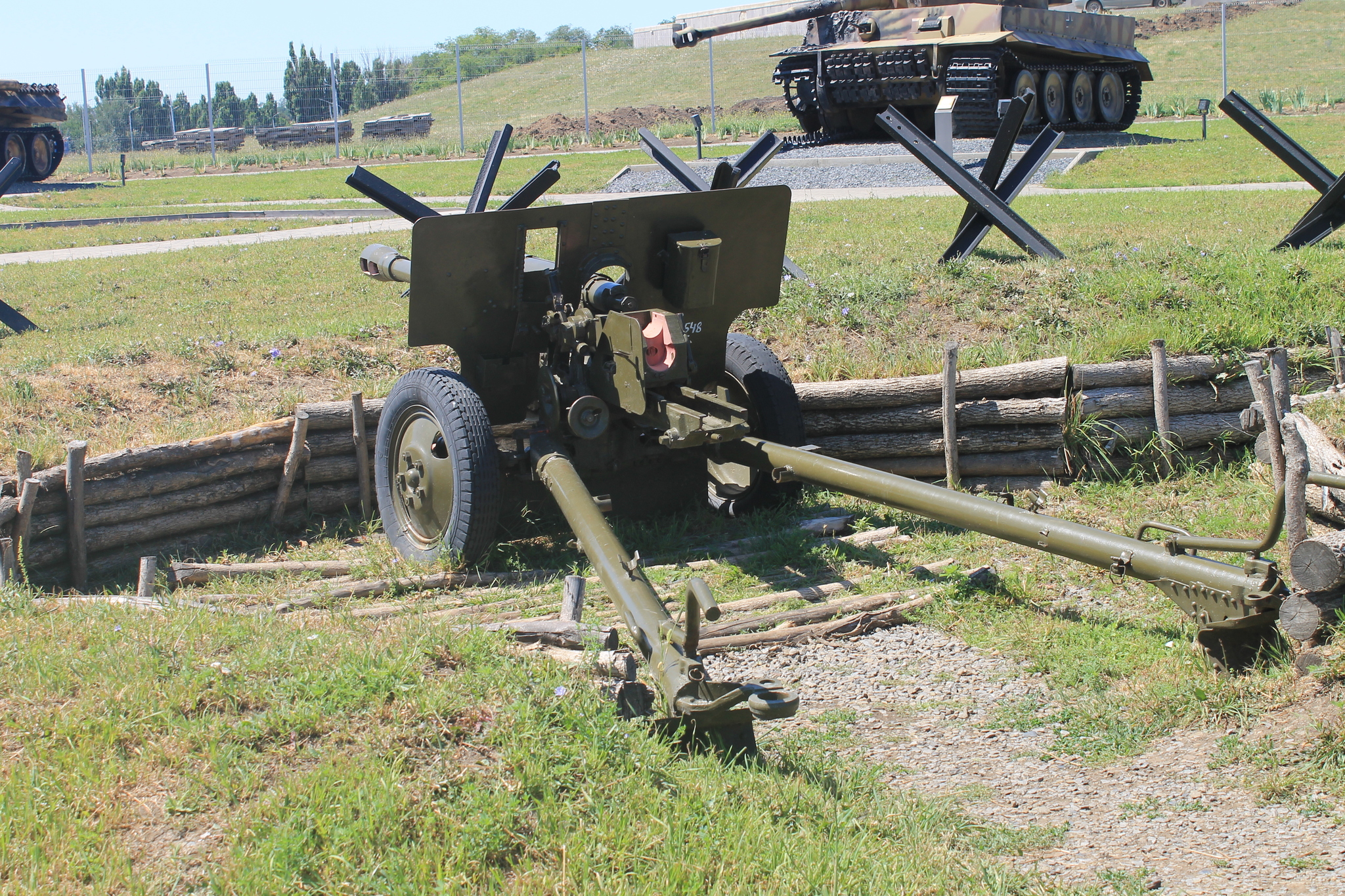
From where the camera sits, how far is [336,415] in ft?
21.2

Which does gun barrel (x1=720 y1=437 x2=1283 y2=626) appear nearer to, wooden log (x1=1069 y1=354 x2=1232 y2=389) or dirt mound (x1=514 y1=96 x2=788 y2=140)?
wooden log (x1=1069 y1=354 x2=1232 y2=389)

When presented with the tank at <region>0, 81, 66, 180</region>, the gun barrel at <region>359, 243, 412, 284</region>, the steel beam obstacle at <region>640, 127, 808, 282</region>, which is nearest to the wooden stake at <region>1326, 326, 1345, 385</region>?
the steel beam obstacle at <region>640, 127, 808, 282</region>

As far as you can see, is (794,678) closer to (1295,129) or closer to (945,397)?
(945,397)

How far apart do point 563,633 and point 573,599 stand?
0.21 metres

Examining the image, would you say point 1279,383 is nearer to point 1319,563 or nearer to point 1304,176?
point 1319,563

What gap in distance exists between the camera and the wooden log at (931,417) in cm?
638

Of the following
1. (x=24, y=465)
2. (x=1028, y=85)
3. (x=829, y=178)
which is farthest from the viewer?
(x=1028, y=85)

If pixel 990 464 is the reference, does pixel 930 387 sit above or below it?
above

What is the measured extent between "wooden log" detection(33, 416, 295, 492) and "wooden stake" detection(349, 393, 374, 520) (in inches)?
13.3

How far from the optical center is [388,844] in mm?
2865

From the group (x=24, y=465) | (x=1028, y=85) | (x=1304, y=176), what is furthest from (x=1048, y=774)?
(x=1028, y=85)

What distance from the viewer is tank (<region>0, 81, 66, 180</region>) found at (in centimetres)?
2806

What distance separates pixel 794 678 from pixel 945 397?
8.20 feet

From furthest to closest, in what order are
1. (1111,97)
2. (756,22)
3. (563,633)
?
1. (1111,97)
2. (756,22)
3. (563,633)
